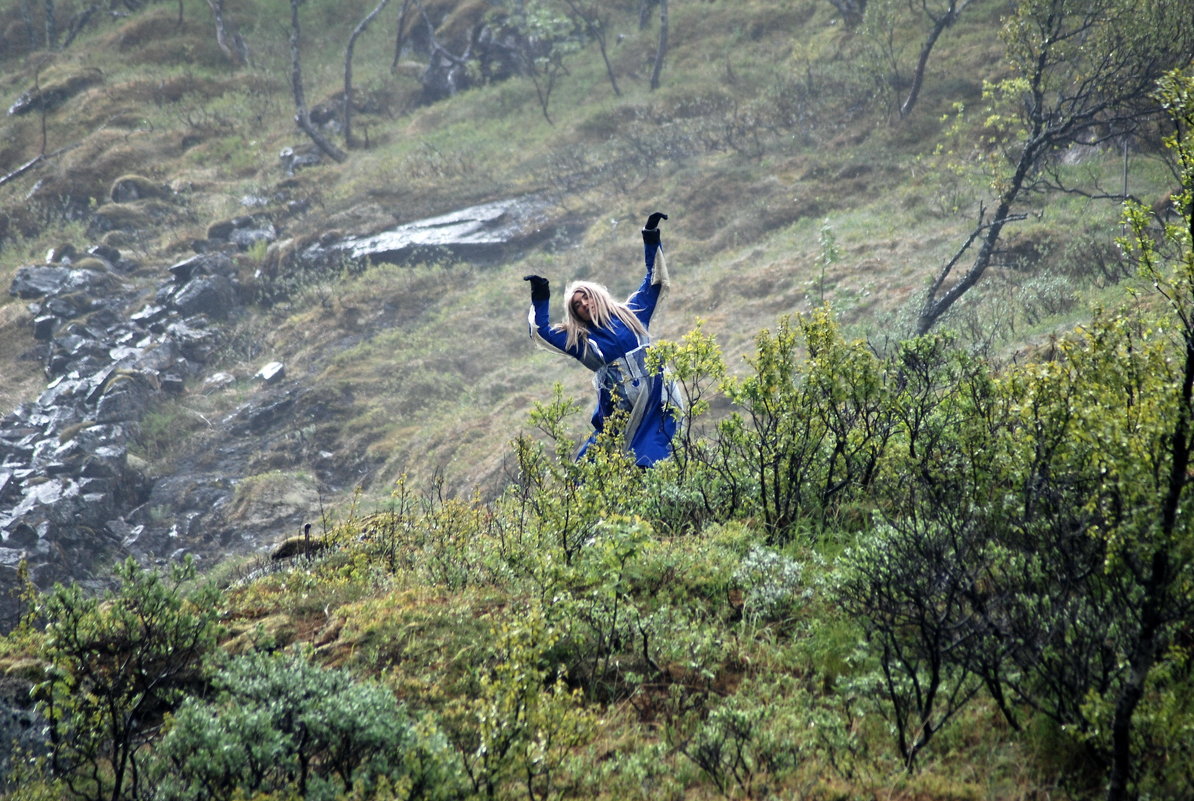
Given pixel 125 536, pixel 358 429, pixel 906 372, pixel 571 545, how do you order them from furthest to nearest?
pixel 358 429
pixel 125 536
pixel 906 372
pixel 571 545

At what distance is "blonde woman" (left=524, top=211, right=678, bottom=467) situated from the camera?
5.84 metres

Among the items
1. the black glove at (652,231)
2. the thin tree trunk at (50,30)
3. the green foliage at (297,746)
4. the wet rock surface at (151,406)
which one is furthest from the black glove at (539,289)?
the thin tree trunk at (50,30)

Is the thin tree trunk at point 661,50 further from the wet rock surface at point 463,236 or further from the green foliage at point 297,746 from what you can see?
the green foliage at point 297,746

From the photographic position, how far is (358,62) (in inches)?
1138

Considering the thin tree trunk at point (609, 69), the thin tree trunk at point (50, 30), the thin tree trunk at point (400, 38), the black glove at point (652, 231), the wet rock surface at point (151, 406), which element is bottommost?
the wet rock surface at point (151, 406)

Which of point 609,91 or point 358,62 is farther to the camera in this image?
point 358,62

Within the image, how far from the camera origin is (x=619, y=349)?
19.4 ft

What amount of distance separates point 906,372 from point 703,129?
56.2 ft

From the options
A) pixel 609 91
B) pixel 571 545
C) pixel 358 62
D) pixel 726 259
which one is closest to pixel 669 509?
pixel 571 545

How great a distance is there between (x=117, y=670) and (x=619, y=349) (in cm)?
360

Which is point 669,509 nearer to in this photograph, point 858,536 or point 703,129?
point 858,536

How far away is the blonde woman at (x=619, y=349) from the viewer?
5844 millimetres

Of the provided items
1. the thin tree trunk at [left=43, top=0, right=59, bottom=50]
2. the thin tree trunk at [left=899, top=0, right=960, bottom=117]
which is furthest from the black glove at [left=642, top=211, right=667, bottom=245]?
the thin tree trunk at [left=43, top=0, right=59, bottom=50]

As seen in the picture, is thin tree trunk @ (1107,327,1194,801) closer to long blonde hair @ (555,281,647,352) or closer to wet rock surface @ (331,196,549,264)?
long blonde hair @ (555,281,647,352)
